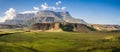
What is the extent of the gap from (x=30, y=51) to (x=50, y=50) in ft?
59.6

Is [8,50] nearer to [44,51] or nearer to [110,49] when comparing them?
[44,51]

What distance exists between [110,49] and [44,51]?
48472mm

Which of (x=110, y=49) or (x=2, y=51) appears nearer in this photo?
(x=2, y=51)

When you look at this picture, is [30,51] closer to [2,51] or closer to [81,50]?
[2,51]

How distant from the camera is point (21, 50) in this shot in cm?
17112

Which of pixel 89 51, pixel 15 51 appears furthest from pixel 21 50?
pixel 89 51

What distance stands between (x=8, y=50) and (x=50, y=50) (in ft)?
99.6

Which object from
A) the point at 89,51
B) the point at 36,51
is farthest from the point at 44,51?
the point at 89,51

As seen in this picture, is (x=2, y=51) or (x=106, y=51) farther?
(x=106, y=51)

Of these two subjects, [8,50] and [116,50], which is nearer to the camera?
[8,50]

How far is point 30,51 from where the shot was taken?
6555 inches

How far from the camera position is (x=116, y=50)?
180m

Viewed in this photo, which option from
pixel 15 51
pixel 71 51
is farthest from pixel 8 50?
pixel 71 51

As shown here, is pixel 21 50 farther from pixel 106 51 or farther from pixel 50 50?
pixel 106 51
